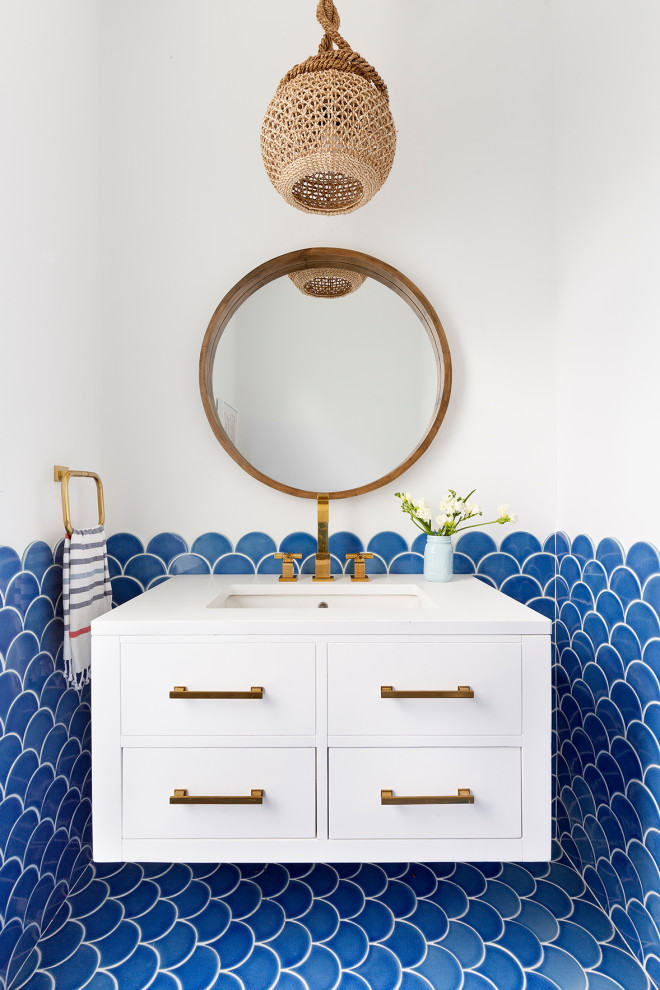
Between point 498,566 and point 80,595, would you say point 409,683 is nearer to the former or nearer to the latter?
point 498,566

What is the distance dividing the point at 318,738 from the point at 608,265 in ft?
4.37

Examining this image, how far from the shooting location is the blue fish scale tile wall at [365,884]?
1.22m

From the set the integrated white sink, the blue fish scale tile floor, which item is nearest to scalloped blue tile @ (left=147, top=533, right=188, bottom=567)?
the integrated white sink

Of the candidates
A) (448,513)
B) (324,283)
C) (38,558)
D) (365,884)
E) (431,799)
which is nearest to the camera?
(431,799)

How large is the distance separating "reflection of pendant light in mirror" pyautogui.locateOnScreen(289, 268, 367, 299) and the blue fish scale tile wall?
1008 mm

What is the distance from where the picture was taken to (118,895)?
1.46 m

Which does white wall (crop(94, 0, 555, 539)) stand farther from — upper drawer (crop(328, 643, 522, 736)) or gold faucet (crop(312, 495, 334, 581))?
upper drawer (crop(328, 643, 522, 736))

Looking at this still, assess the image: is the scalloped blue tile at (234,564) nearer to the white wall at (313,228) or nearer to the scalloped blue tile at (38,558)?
the white wall at (313,228)

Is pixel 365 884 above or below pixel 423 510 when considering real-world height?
below

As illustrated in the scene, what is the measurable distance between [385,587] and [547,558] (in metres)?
0.54

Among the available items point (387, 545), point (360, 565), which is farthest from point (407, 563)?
point (360, 565)

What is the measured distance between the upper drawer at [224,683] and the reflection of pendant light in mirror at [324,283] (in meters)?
1.08

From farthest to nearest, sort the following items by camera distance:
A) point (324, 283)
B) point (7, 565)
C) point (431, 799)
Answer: point (324, 283) → point (7, 565) → point (431, 799)

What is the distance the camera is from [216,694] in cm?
113
